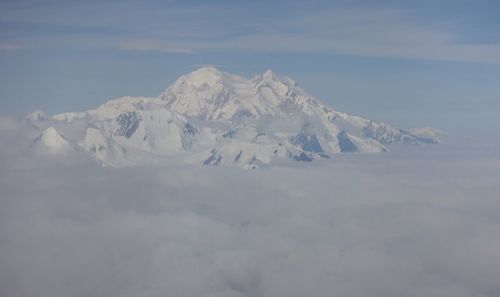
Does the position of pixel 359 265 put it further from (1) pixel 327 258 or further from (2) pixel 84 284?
(2) pixel 84 284

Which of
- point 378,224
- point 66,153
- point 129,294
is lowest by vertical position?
point 66,153

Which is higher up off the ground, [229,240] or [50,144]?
[229,240]

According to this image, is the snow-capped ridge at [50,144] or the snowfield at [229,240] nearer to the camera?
the snowfield at [229,240]

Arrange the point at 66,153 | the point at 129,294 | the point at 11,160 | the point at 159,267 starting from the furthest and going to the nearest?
the point at 66,153
the point at 11,160
the point at 159,267
the point at 129,294

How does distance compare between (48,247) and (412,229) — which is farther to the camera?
(412,229)

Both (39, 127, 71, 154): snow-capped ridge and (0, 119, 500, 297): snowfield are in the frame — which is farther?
(39, 127, 71, 154): snow-capped ridge

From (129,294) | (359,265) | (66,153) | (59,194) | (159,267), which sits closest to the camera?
(129,294)

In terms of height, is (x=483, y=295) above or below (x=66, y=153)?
above

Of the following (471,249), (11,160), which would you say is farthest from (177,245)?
(471,249)

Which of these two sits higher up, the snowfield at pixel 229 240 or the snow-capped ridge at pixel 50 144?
the snowfield at pixel 229 240

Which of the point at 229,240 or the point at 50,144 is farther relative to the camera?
the point at 50,144

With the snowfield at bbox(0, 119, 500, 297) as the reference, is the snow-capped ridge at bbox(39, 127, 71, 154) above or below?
below
